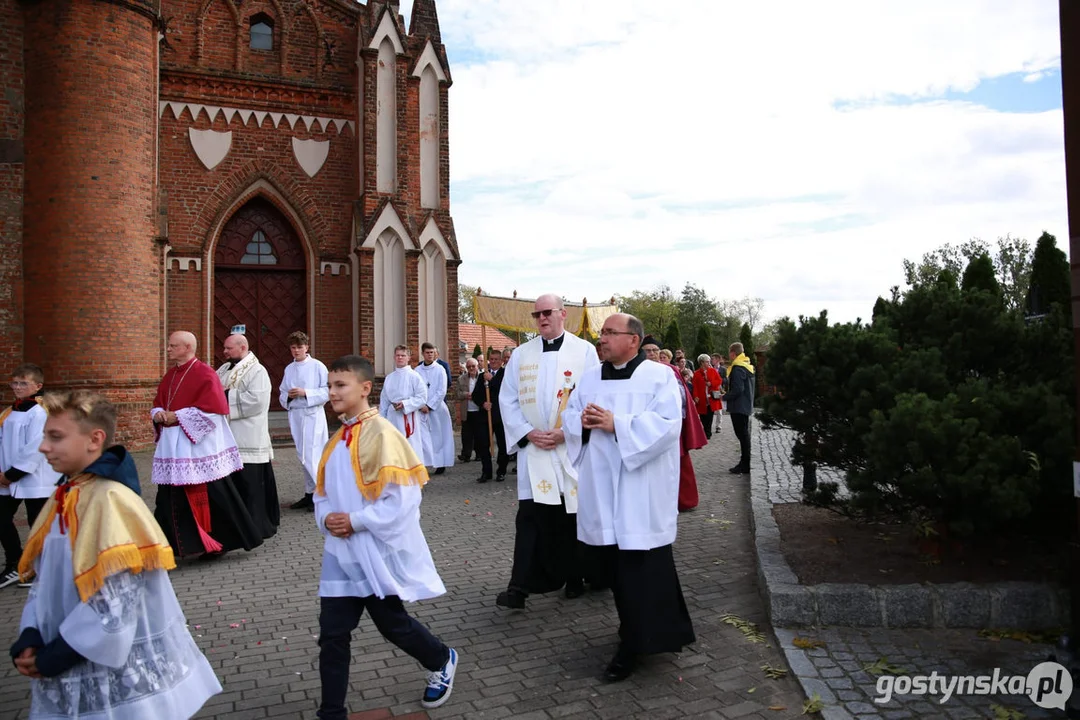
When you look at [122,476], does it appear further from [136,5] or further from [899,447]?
[136,5]

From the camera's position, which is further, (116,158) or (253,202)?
(253,202)

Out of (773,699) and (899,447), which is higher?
(899,447)

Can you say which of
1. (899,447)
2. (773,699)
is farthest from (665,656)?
(899,447)

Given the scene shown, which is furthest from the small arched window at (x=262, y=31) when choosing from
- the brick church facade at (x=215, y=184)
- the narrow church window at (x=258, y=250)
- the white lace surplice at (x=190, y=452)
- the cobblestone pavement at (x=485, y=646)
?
the cobblestone pavement at (x=485, y=646)

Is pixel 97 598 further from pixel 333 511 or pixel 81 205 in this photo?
pixel 81 205

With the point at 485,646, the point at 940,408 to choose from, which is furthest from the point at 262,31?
the point at 940,408

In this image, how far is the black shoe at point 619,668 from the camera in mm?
4117

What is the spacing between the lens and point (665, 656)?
4465 mm

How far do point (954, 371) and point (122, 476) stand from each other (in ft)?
17.8

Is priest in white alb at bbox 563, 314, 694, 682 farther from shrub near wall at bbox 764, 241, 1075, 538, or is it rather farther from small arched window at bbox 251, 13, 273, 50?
small arched window at bbox 251, 13, 273, 50

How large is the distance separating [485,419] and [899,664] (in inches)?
343

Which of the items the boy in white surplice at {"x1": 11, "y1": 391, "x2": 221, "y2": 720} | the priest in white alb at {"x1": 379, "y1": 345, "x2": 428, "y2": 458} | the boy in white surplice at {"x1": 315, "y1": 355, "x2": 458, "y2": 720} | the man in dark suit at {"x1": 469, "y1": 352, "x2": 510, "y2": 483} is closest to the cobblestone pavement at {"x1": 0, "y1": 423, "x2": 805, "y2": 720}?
the boy in white surplice at {"x1": 315, "y1": 355, "x2": 458, "y2": 720}

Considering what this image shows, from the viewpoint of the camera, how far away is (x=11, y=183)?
13.4 meters

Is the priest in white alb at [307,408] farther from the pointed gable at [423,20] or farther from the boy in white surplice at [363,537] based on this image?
the pointed gable at [423,20]
